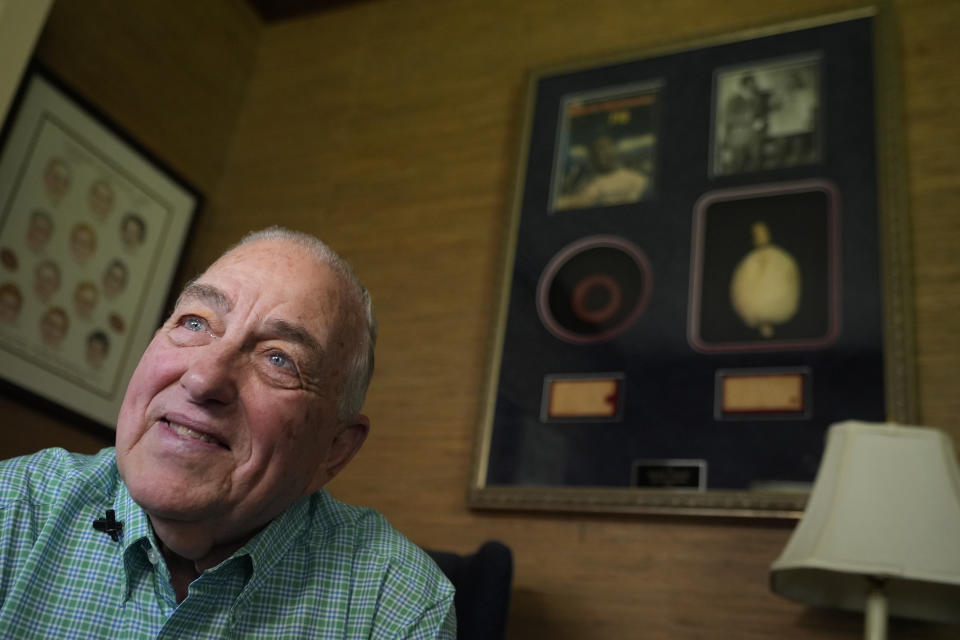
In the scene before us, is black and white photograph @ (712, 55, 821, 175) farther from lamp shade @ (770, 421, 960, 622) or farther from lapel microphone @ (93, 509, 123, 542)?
lapel microphone @ (93, 509, 123, 542)

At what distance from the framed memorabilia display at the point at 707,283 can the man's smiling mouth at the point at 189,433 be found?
1.29 metres

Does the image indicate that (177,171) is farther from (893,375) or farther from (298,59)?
(893,375)

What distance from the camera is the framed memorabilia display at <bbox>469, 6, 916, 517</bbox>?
2.09 metres

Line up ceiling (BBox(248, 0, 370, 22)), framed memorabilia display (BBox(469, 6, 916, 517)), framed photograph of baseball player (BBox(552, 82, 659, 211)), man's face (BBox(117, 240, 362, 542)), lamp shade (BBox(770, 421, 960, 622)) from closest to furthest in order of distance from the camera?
man's face (BBox(117, 240, 362, 542)) < lamp shade (BBox(770, 421, 960, 622)) < framed memorabilia display (BBox(469, 6, 916, 517)) < framed photograph of baseball player (BBox(552, 82, 659, 211)) < ceiling (BBox(248, 0, 370, 22))

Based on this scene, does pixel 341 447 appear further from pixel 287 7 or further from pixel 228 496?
pixel 287 7

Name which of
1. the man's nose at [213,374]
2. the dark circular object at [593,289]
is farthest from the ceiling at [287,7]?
the man's nose at [213,374]

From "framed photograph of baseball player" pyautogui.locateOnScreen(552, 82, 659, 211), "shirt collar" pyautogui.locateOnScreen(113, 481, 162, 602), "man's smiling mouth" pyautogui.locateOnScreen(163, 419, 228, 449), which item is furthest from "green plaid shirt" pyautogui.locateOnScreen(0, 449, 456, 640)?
"framed photograph of baseball player" pyautogui.locateOnScreen(552, 82, 659, 211)

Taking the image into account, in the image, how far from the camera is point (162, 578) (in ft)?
3.58

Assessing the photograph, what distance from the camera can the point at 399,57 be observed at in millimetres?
3172

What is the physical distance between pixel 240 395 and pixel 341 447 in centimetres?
23

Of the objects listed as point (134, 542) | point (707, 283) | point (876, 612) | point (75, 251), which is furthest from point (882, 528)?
point (75, 251)

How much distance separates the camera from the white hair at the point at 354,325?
124 cm

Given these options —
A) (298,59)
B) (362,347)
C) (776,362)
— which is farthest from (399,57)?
(362,347)

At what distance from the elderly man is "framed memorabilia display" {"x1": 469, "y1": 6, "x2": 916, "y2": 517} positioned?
3.36 feet
